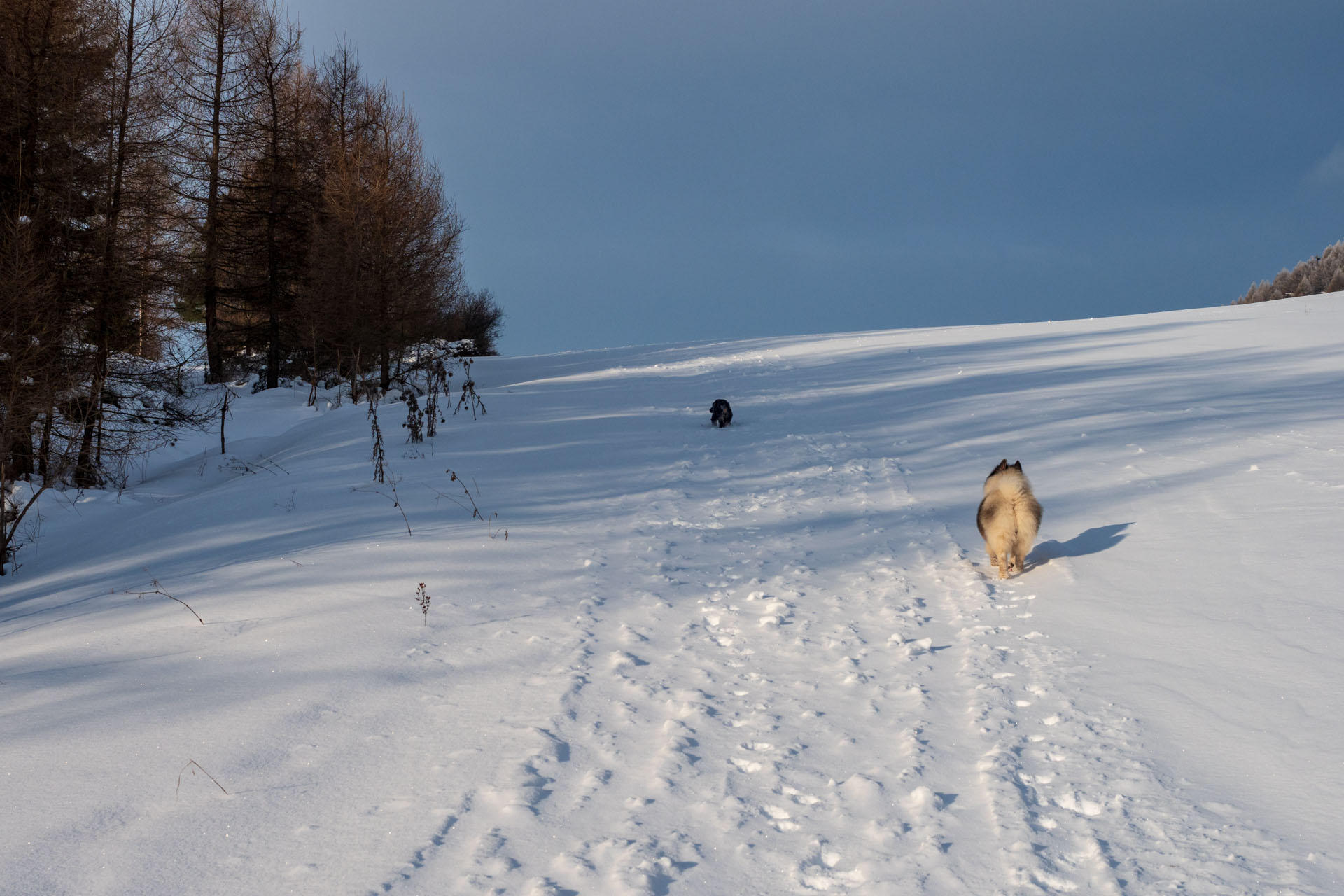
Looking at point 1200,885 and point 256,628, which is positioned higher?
point 256,628

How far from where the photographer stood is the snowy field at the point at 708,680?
2648 millimetres

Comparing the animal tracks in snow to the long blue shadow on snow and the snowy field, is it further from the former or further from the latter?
the long blue shadow on snow

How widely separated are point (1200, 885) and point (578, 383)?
14.7 metres

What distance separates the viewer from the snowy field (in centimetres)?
265

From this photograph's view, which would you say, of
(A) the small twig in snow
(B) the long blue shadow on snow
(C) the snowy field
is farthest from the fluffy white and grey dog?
(A) the small twig in snow

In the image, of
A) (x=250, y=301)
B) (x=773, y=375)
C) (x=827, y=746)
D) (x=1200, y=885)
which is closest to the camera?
(x=1200, y=885)

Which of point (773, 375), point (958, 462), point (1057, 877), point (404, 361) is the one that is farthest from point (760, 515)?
point (404, 361)

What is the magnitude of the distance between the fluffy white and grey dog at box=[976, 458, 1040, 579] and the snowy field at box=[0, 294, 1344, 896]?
192mm

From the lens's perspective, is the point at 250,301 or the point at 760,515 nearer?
the point at 760,515

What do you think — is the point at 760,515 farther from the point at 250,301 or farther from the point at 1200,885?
the point at 250,301

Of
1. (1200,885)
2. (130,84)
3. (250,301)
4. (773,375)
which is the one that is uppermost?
(130,84)

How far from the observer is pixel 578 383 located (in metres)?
16.4

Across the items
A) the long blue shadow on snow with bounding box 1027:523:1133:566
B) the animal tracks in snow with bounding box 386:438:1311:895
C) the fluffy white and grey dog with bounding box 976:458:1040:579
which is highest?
the fluffy white and grey dog with bounding box 976:458:1040:579

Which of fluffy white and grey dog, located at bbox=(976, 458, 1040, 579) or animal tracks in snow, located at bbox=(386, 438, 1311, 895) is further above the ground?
fluffy white and grey dog, located at bbox=(976, 458, 1040, 579)
